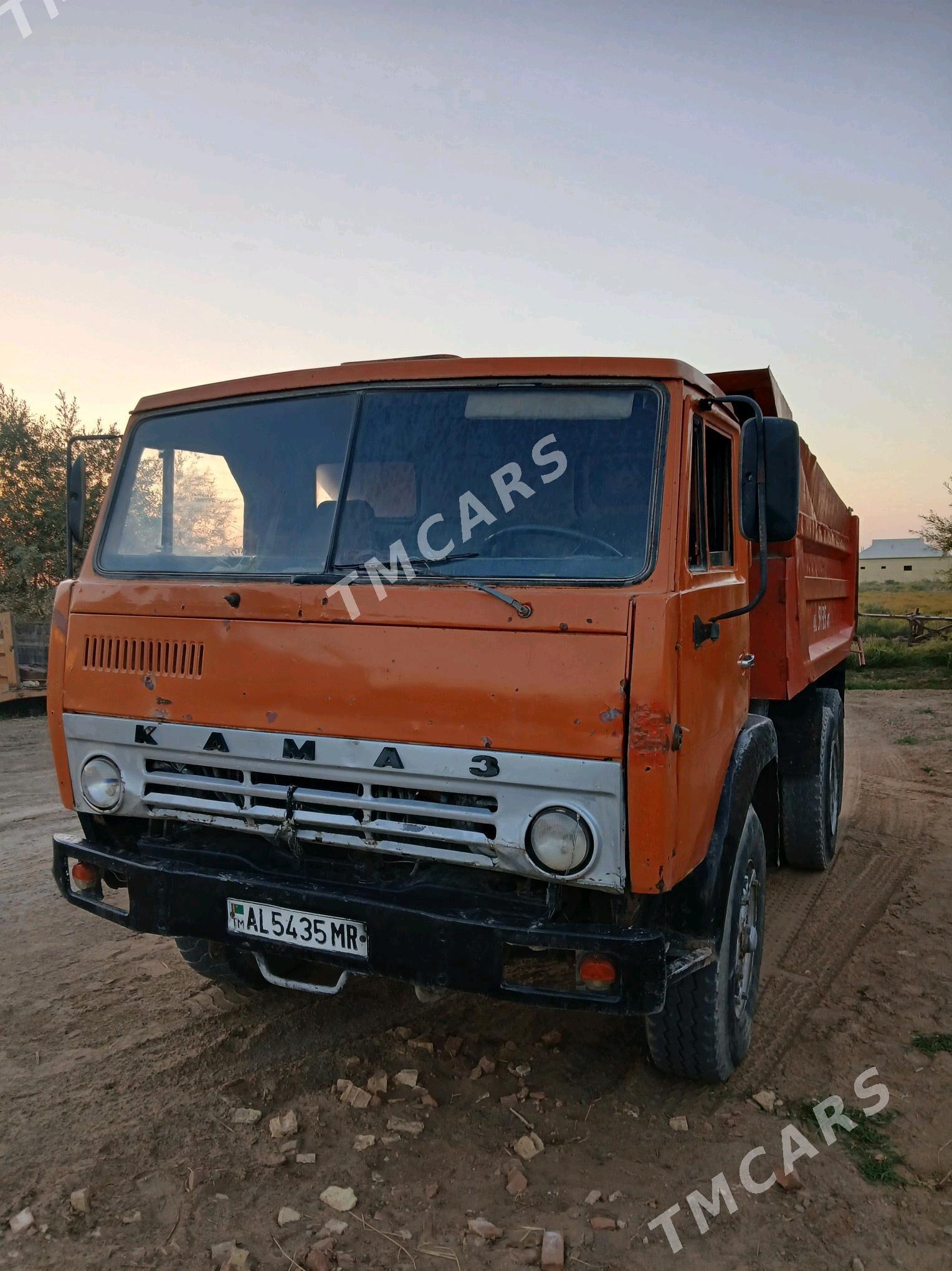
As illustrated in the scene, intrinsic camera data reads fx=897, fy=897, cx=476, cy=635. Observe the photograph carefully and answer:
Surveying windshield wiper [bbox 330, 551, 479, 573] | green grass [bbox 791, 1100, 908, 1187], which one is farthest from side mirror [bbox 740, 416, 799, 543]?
green grass [bbox 791, 1100, 908, 1187]

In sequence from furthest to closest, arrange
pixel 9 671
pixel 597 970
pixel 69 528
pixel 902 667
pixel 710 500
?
pixel 902 667, pixel 9 671, pixel 69 528, pixel 710 500, pixel 597 970

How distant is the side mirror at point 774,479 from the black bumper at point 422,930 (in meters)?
1.28

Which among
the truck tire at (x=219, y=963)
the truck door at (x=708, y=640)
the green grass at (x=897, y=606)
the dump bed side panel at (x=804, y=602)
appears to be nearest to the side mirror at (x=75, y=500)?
the truck tire at (x=219, y=963)

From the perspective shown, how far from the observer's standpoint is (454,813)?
8.32 feet

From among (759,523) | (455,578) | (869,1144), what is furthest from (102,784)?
(869,1144)

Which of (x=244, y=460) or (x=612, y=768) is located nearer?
(x=612, y=768)

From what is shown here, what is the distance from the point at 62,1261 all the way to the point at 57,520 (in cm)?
1599

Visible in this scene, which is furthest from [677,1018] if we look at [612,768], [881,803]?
[881,803]

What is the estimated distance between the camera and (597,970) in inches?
98.5

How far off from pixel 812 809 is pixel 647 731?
3.63 metres

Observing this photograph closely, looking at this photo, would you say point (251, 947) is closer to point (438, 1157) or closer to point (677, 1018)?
point (438, 1157)

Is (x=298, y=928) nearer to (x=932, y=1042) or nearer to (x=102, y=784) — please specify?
(x=102, y=784)

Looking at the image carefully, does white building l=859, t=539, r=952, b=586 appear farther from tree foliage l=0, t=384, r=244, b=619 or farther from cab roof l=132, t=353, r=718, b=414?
cab roof l=132, t=353, r=718, b=414

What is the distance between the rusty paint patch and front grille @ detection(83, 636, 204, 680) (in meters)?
1.43
